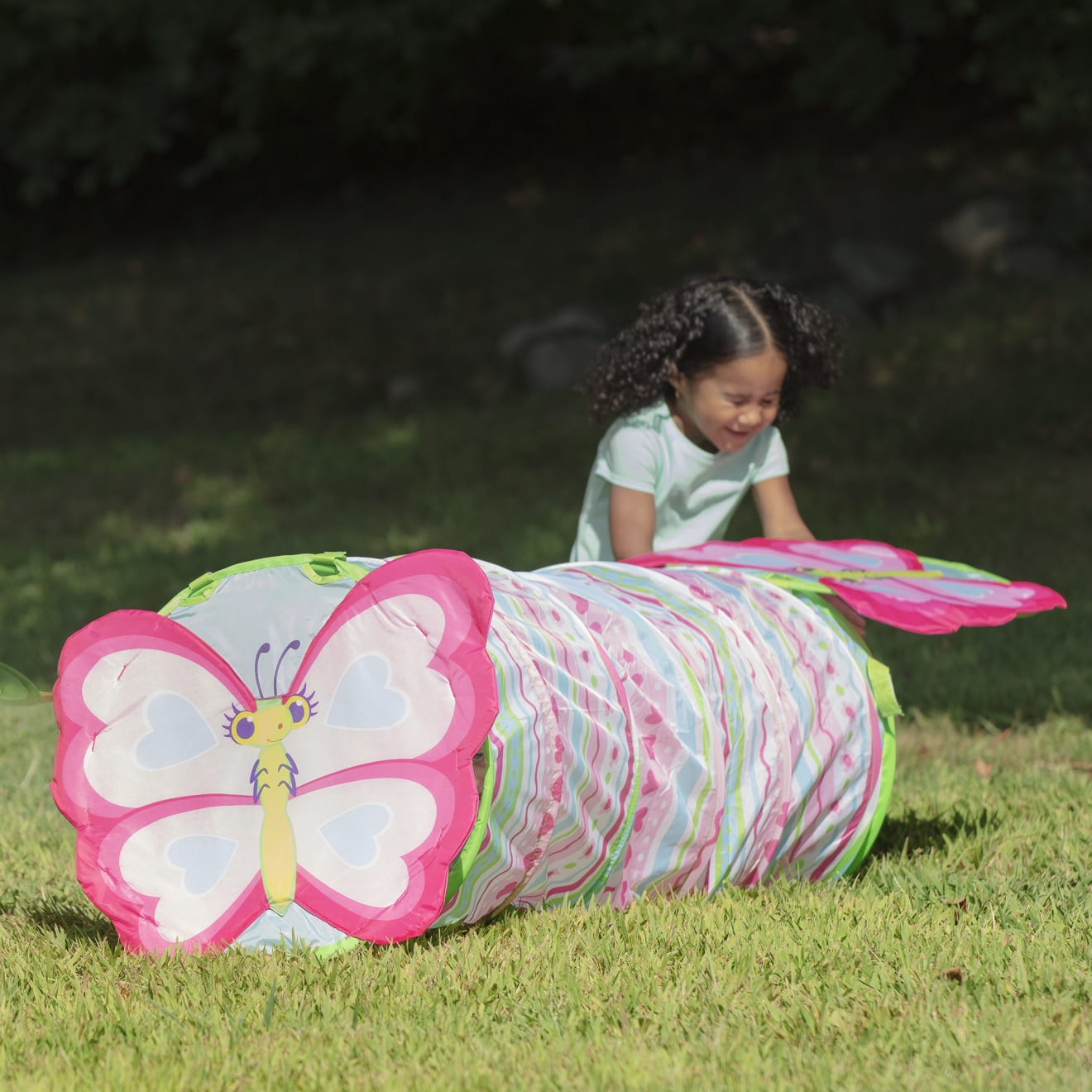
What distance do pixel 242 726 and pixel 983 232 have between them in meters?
10.9

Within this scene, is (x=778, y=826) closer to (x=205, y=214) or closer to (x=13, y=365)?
(x=13, y=365)

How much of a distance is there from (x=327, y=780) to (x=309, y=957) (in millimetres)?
322

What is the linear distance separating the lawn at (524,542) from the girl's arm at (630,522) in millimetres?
1021

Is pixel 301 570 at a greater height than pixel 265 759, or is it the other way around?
pixel 301 570

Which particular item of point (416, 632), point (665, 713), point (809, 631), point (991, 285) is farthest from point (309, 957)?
point (991, 285)

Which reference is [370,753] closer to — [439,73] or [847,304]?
[847,304]

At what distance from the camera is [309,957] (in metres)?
2.79

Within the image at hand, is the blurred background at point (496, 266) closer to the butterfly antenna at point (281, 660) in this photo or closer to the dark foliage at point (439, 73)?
the dark foliage at point (439, 73)

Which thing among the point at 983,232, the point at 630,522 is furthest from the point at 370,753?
the point at 983,232

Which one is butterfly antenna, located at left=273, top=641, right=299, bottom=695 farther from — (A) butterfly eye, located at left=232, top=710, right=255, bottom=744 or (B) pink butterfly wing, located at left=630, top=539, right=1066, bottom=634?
(B) pink butterfly wing, located at left=630, top=539, right=1066, bottom=634

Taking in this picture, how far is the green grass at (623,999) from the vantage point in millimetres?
2414

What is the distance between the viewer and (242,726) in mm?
2934

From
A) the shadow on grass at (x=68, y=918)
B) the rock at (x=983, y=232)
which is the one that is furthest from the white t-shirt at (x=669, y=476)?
the rock at (x=983, y=232)

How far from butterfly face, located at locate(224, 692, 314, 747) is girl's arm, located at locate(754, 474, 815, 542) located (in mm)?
2062
